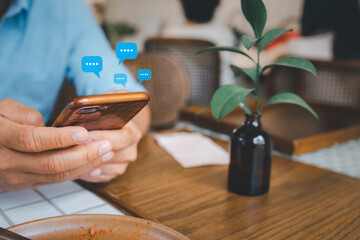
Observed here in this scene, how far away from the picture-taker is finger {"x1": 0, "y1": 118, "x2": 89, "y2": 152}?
1.92 feet

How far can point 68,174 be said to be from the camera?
70 cm

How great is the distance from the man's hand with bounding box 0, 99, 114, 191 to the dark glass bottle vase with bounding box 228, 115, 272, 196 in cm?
30

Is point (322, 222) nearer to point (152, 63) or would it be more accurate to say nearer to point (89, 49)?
point (89, 49)

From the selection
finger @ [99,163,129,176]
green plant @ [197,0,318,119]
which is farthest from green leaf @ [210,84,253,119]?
finger @ [99,163,129,176]

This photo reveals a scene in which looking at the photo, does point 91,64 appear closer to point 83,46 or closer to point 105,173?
point 105,173

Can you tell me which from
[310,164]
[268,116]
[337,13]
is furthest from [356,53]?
[310,164]

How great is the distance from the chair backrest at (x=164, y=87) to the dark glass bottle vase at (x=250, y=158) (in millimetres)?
924

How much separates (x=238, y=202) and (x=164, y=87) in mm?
1061

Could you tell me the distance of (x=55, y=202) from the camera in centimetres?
71

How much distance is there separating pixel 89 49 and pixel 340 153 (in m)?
0.99

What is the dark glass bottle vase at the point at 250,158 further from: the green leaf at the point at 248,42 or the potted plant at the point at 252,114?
the green leaf at the point at 248,42

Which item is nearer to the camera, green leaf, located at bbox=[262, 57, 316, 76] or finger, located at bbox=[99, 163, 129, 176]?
green leaf, located at bbox=[262, 57, 316, 76]

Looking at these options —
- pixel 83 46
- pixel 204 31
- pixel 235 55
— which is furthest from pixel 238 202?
pixel 235 55

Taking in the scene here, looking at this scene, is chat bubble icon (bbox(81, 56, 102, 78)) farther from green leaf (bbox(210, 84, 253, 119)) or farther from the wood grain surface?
the wood grain surface
